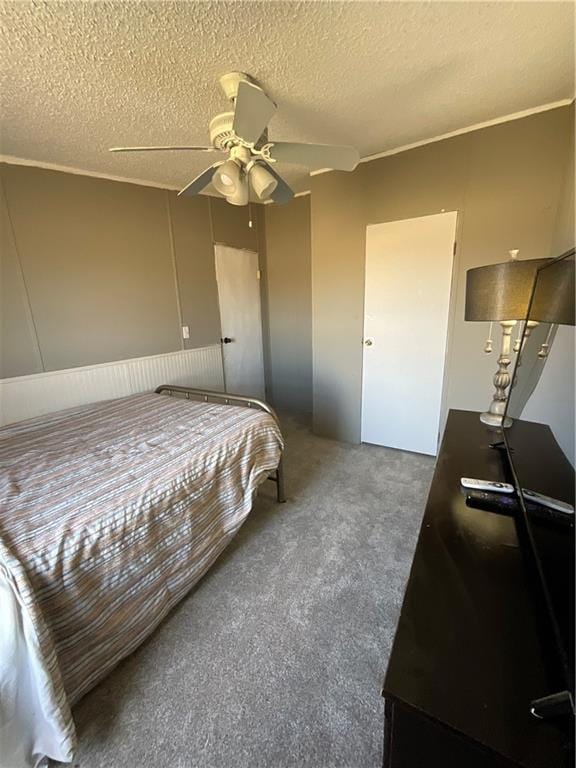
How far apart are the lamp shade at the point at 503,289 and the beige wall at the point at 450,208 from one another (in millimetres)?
1049

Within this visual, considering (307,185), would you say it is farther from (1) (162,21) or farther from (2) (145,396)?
(2) (145,396)

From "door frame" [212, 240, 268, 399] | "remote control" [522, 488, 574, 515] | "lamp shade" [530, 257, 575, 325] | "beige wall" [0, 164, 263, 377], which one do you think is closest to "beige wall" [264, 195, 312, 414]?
"door frame" [212, 240, 268, 399]

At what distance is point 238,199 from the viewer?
5.59ft

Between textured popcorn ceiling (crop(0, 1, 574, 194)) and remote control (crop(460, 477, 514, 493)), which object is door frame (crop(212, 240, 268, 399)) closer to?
textured popcorn ceiling (crop(0, 1, 574, 194))

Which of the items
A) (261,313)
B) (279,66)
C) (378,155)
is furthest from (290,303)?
(279,66)

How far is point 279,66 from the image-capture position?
1.50m

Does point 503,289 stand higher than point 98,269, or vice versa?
point 98,269

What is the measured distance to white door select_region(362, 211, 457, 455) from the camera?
2523 mm

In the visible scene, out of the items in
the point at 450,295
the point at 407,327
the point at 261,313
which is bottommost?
the point at 407,327

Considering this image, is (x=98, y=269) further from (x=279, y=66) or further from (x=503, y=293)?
(x=503, y=293)

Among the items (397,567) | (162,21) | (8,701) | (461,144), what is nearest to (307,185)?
(461,144)

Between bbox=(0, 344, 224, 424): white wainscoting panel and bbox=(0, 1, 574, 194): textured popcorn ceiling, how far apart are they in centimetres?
157

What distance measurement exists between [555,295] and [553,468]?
1.84ft

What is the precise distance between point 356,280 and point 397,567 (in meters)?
2.27
